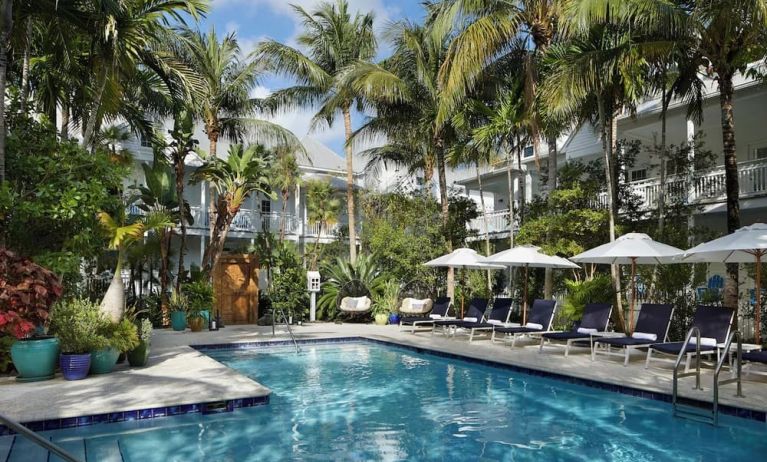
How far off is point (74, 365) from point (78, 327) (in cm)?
76

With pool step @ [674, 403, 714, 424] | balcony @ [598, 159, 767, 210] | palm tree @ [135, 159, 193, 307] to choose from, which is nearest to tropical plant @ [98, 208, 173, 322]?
palm tree @ [135, 159, 193, 307]

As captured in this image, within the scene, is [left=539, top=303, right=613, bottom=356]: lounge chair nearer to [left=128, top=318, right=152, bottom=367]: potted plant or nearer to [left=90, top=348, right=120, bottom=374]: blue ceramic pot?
[left=128, top=318, right=152, bottom=367]: potted plant

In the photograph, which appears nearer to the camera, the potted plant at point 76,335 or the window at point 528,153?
the potted plant at point 76,335

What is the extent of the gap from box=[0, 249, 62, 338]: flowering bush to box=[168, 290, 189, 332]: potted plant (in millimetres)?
9275

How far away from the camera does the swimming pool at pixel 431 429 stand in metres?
6.06

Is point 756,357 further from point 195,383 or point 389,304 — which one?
point 389,304

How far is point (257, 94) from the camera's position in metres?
23.8

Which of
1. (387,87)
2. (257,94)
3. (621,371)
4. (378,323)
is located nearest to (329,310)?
(378,323)

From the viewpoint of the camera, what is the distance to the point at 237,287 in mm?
19188

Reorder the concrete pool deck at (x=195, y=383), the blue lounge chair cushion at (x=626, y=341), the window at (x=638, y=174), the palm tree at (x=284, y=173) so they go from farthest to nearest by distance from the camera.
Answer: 1. the palm tree at (x=284, y=173)
2. the window at (x=638, y=174)
3. the blue lounge chair cushion at (x=626, y=341)
4. the concrete pool deck at (x=195, y=383)

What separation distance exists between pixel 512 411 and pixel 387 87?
13.1 meters

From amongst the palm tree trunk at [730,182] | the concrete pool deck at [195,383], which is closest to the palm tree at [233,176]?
the concrete pool deck at [195,383]

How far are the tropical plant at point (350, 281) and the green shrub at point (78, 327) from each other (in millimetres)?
10709

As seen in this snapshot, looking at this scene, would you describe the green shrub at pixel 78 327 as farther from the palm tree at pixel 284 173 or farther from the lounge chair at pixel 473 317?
the palm tree at pixel 284 173
